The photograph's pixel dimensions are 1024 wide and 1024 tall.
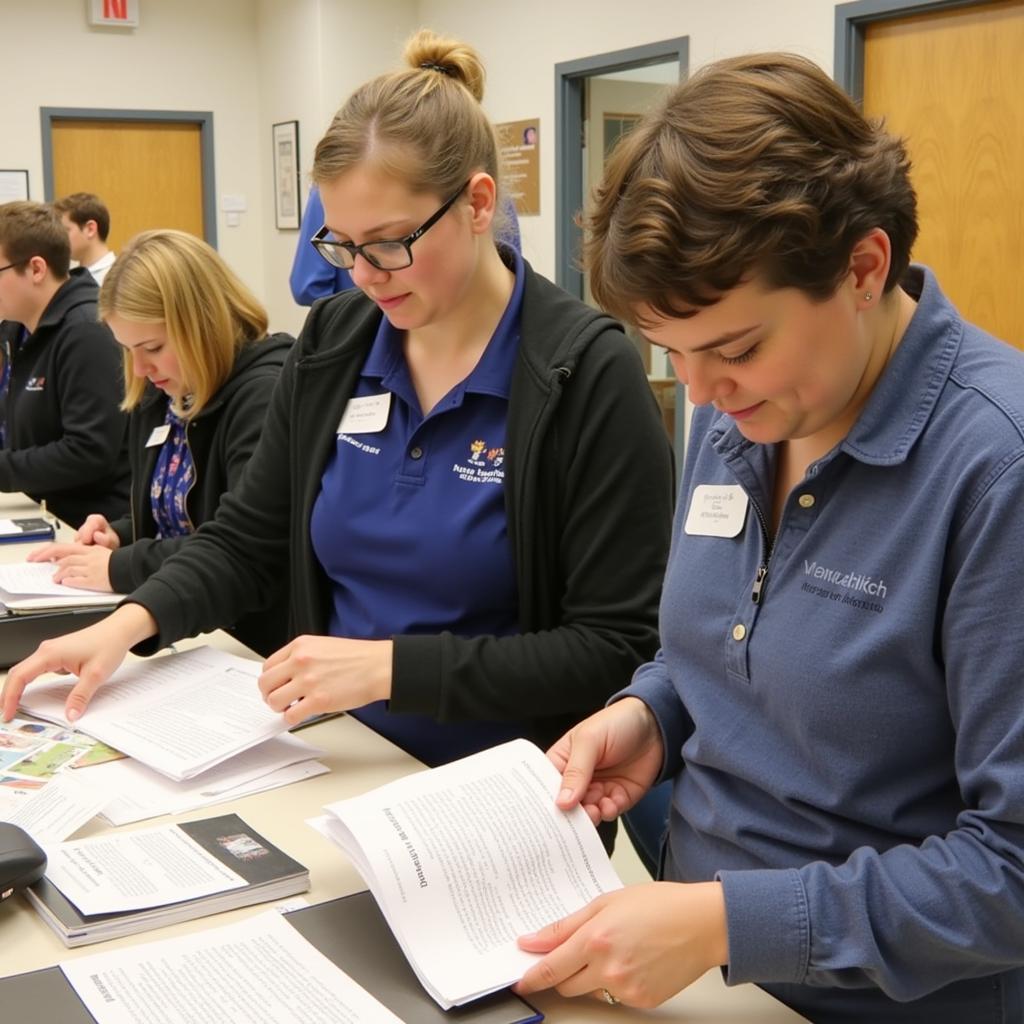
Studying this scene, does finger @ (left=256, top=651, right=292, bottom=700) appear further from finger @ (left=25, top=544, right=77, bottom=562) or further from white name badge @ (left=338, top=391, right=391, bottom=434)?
finger @ (left=25, top=544, right=77, bottom=562)

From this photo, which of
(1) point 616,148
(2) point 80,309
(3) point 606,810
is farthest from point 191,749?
(2) point 80,309

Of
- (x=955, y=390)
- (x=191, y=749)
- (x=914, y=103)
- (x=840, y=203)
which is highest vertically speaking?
(x=914, y=103)

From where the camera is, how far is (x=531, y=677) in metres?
1.46

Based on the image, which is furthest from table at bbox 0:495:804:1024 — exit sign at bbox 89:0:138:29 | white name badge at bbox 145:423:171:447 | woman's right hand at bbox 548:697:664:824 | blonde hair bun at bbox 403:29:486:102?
exit sign at bbox 89:0:138:29

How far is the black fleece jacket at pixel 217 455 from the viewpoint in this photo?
214 cm

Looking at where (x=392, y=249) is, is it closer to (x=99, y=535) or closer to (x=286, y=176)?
(x=99, y=535)

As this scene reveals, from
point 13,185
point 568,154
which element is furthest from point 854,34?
point 13,185

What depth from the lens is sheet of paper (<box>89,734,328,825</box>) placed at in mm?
1320

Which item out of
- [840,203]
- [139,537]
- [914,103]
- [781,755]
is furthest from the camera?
[914,103]

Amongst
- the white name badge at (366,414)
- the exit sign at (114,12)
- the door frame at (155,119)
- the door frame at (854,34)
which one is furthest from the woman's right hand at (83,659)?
the exit sign at (114,12)

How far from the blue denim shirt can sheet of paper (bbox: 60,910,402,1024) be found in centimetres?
32

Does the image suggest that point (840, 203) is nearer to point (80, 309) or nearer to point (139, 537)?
point (139, 537)

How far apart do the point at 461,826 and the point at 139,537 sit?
64.1 inches

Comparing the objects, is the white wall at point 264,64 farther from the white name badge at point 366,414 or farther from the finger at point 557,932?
the finger at point 557,932
